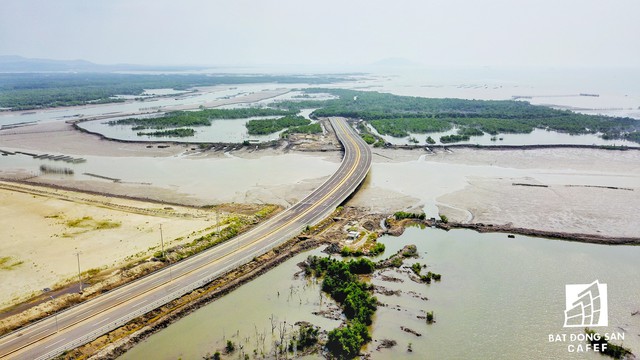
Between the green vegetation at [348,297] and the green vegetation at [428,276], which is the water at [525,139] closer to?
the green vegetation at [428,276]

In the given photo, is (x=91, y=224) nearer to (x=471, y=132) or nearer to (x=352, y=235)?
(x=352, y=235)

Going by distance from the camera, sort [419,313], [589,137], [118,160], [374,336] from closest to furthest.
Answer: [374,336], [419,313], [118,160], [589,137]

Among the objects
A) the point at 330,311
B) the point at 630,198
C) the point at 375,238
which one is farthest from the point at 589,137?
the point at 330,311

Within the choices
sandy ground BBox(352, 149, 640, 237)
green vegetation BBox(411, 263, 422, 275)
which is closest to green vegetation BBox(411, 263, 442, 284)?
green vegetation BBox(411, 263, 422, 275)

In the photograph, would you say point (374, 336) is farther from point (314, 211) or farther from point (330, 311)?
point (314, 211)

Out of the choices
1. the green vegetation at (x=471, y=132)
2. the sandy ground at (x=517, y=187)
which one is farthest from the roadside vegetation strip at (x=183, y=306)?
the green vegetation at (x=471, y=132)
